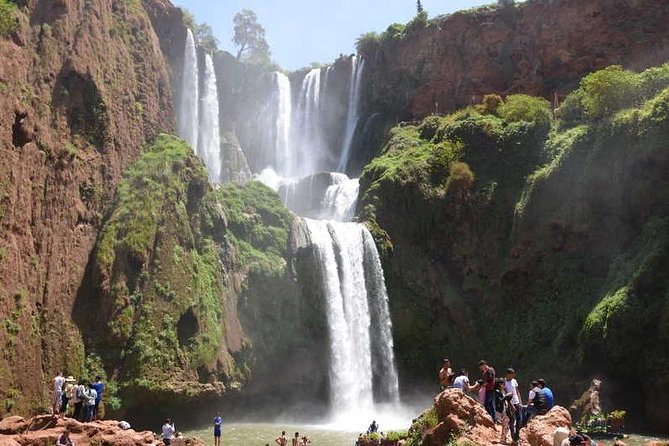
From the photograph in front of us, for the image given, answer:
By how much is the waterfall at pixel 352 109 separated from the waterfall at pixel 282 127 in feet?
21.1

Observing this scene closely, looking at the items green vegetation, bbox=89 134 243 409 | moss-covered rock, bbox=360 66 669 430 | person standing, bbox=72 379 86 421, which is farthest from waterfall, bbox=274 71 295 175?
person standing, bbox=72 379 86 421

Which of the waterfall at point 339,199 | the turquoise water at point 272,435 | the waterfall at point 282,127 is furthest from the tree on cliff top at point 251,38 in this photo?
the turquoise water at point 272,435

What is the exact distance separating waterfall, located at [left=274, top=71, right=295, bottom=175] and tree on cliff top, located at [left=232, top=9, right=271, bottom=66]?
27937 mm

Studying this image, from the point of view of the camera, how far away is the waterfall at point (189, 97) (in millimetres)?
53719

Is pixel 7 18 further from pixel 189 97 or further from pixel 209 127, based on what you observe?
pixel 209 127

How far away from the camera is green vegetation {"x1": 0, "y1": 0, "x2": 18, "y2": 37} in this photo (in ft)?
97.6

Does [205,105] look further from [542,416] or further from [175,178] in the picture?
[542,416]

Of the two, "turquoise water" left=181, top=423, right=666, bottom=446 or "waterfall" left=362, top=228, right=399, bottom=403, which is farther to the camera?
"waterfall" left=362, top=228, right=399, bottom=403

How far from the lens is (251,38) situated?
9569 centimetres

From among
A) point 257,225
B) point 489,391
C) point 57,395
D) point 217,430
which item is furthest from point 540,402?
point 257,225

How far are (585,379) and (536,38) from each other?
107ft

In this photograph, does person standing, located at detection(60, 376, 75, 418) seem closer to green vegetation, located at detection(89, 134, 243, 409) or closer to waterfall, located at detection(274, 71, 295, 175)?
green vegetation, located at detection(89, 134, 243, 409)

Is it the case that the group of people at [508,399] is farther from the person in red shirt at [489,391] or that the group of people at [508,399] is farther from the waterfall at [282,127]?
the waterfall at [282,127]

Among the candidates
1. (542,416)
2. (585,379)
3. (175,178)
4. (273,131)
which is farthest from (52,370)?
(273,131)
